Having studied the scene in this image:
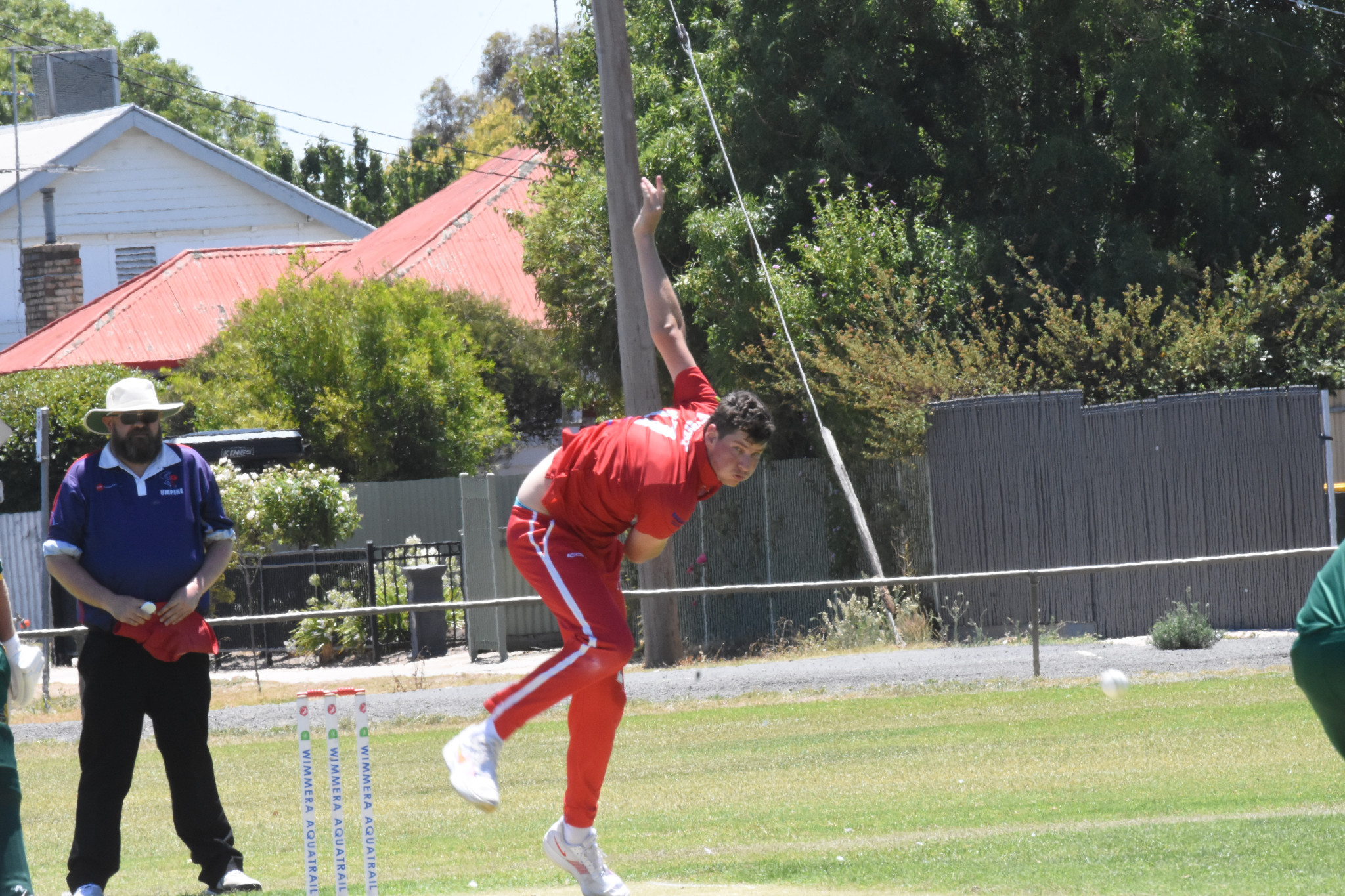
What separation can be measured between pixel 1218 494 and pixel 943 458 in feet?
10.4

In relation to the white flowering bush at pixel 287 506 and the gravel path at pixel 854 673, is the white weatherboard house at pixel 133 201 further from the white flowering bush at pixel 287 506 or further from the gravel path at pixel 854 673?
the gravel path at pixel 854 673

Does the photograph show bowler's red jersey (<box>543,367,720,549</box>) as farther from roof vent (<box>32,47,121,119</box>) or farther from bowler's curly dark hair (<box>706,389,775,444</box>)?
roof vent (<box>32,47,121,119</box>)

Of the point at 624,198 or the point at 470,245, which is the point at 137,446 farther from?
the point at 470,245

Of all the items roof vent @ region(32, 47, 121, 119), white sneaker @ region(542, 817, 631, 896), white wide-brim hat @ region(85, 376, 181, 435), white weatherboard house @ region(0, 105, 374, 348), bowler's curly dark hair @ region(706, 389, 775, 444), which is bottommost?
white sneaker @ region(542, 817, 631, 896)

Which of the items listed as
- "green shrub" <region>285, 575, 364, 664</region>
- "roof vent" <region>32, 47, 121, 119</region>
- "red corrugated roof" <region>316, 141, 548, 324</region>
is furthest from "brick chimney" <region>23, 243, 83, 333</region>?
"green shrub" <region>285, 575, 364, 664</region>

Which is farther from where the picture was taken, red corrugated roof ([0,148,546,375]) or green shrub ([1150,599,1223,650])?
red corrugated roof ([0,148,546,375])

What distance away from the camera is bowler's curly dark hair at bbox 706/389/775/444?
5430 millimetres

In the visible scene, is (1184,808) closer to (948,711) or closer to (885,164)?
(948,711)

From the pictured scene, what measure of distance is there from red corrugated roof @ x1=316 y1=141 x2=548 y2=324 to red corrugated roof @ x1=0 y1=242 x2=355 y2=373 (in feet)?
6.13

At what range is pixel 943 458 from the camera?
59.6ft

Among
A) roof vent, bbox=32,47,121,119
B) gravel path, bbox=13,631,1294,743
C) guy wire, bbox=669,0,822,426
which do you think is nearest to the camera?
gravel path, bbox=13,631,1294,743

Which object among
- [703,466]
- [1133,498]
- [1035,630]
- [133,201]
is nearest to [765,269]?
[1133,498]

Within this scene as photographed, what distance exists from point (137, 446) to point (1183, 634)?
1220 centimetres

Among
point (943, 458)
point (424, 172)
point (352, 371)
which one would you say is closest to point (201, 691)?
point (943, 458)
